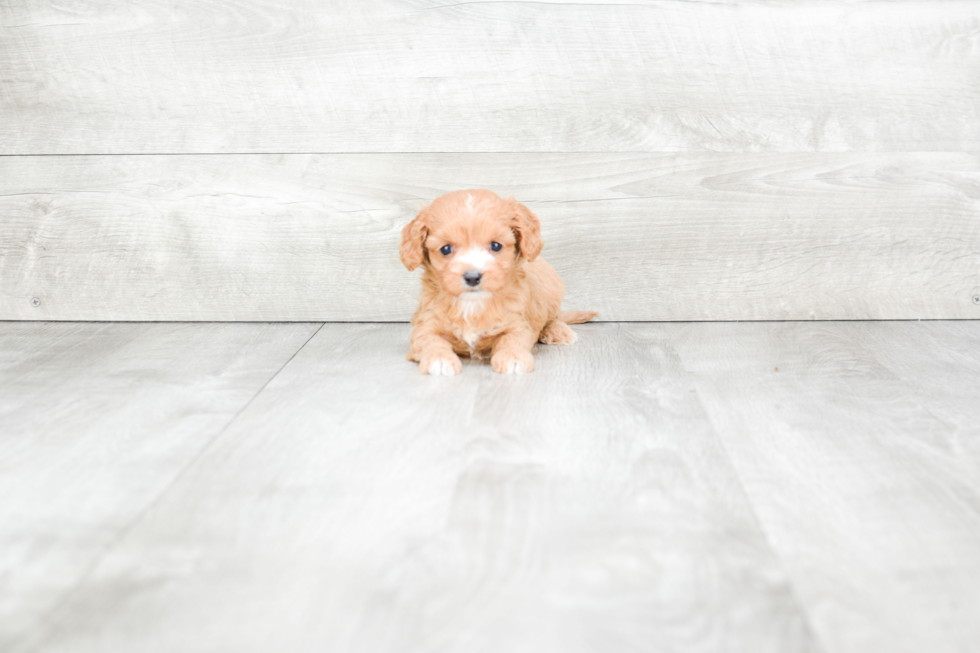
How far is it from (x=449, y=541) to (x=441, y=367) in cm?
66

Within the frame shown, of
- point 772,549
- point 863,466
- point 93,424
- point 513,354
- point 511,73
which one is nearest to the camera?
point 772,549

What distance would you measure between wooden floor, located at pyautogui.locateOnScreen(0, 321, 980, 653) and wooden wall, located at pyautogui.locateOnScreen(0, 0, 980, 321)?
1.36 feet

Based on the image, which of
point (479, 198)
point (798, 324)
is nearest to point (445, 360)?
point (479, 198)

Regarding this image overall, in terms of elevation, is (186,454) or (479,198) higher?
(479,198)

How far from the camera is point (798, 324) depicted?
1.99m

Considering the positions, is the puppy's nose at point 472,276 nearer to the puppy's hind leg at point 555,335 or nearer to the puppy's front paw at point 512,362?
the puppy's front paw at point 512,362

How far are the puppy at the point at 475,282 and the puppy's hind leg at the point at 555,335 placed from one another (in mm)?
86

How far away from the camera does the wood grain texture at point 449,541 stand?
2.48 feet

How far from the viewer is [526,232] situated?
5.08 feet

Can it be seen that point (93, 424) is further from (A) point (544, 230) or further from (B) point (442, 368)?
(A) point (544, 230)

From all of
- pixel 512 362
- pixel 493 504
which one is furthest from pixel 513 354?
pixel 493 504

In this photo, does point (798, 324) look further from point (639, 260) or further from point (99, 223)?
point (99, 223)

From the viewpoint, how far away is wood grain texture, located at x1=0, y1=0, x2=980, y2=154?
1.93m

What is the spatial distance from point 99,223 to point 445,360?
42.3 inches
